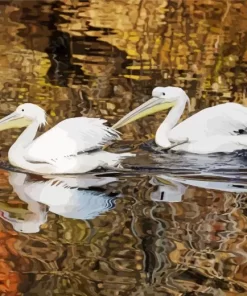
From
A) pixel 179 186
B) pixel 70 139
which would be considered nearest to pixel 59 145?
pixel 70 139

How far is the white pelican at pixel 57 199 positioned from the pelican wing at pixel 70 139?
37mm

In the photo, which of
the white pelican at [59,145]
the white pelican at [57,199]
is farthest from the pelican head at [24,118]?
the white pelican at [57,199]

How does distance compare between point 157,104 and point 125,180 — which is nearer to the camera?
point 125,180

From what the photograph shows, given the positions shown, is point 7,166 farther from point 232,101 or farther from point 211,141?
point 232,101

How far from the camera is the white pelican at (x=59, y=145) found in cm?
80

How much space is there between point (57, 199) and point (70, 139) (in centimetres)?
12

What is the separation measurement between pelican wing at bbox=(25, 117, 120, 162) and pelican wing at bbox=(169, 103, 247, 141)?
95 mm

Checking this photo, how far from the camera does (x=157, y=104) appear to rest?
930mm

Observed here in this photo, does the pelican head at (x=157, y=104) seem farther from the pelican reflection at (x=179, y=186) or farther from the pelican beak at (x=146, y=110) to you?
the pelican reflection at (x=179, y=186)

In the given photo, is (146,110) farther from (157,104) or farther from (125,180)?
(125,180)

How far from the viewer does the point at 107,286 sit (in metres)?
0.56

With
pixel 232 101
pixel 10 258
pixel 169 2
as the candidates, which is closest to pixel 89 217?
pixel 10 258

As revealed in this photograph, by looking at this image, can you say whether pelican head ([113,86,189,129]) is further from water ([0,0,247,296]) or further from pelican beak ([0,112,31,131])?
pelican beak ([0,112,31,131])

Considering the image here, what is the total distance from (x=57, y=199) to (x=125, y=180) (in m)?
0.10
